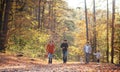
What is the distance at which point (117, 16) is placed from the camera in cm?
4409

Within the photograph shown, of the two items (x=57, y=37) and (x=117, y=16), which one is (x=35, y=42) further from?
(x=57, y=37)

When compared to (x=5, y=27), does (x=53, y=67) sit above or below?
below

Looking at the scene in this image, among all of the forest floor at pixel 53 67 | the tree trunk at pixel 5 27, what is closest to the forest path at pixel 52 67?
the forest floor at pixel 53 67

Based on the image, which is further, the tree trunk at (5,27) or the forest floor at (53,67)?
the tree trunk at (5,27)

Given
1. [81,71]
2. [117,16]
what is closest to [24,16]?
[117,16]

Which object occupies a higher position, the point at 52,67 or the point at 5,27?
the point at 5,27

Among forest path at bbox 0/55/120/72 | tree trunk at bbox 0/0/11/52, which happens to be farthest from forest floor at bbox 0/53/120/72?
tree trunk at bbox 0/0/11/52

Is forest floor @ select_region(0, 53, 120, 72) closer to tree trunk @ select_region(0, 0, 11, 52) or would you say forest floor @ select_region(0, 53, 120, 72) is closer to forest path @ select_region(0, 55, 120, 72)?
forest path @ select_region(0, 55, 120, 72)

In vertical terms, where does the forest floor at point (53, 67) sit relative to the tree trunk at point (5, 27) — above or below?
below

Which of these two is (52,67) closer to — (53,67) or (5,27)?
(53,67)

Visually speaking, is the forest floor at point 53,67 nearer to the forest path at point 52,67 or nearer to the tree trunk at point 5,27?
the forest path at point 52,67

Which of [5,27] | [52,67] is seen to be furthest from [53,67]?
[5,27]

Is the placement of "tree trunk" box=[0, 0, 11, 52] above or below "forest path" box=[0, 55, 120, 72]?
above

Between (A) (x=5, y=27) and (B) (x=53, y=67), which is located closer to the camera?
(B) (x=53, y=67)
